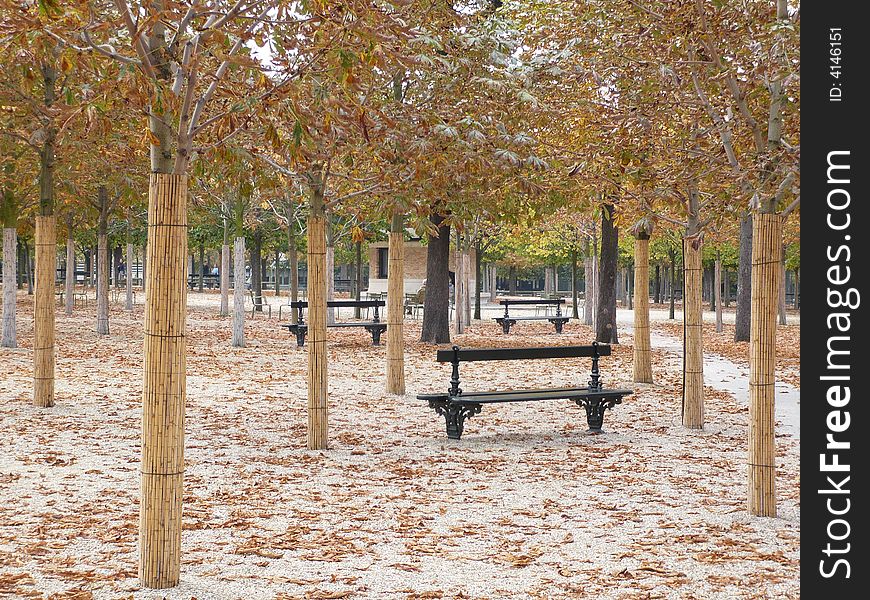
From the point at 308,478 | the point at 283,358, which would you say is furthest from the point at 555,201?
the point at 283,358

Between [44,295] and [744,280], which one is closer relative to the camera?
[44,295]

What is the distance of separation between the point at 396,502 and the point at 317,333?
2.57 m

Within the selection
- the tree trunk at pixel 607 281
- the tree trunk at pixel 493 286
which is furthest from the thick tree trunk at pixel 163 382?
the tree trunk at pixel 493 286

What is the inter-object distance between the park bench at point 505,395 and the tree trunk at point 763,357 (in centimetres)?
388

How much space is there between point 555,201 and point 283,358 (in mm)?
9527

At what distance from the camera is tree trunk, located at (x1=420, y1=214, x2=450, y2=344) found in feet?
77.6

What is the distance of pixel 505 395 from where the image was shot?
447 inches

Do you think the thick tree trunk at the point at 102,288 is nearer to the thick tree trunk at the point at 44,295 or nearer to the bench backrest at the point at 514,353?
the thick tree trunk at the point at 44,295

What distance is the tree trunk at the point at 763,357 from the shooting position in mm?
7141

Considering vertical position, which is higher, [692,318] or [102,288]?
[102,288]

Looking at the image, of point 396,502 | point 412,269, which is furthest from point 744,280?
point 412,269

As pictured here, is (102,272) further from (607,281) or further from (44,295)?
(44,295)

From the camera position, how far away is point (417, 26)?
39.1 feet

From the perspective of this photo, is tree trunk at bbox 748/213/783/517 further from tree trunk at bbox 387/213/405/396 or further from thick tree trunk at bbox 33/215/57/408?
thick tree trunk at bbox 33/215/57/408
